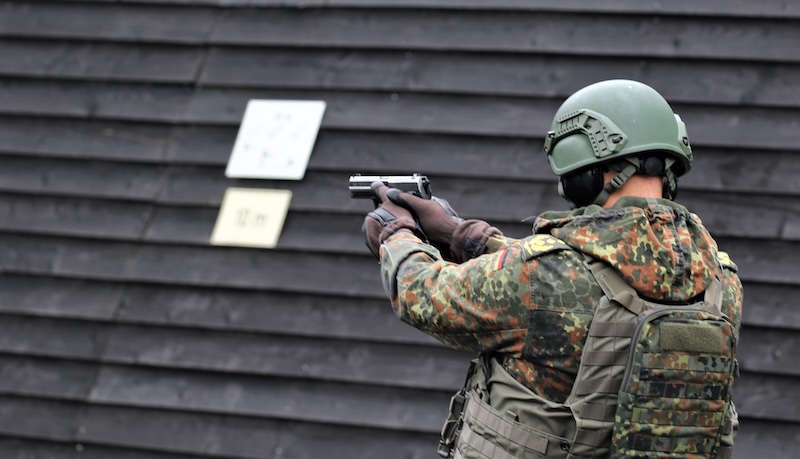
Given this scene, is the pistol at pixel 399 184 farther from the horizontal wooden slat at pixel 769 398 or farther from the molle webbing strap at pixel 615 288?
the horizontal wooden slat at pixel 769 398

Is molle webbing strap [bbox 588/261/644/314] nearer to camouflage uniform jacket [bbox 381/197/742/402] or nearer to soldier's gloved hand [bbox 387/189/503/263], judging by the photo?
camouflage uniform jacket [bbox 381/197/742/402]

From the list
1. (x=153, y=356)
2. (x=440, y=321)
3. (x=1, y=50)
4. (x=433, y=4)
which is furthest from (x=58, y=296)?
(x=440, y=321)

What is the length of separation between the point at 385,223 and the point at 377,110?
1756 mm

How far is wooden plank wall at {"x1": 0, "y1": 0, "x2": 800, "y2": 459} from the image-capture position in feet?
11.4

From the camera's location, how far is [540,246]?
195 cm

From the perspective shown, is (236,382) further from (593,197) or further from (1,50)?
(593,197)

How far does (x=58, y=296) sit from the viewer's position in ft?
13.5

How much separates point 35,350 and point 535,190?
2205 mm

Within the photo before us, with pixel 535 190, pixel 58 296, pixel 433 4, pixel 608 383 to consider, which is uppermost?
pixel 433 4

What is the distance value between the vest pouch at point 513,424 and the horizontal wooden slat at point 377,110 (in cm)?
180

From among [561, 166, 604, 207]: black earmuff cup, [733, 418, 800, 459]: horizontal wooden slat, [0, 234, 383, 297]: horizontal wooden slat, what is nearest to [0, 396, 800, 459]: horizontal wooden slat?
[0, 234, 383, 297]: horizontal wooden slat

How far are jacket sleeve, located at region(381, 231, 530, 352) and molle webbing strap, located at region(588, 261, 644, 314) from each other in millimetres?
148

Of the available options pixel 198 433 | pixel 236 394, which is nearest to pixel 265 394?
pixel 236 394

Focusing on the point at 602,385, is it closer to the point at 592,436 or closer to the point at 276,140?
the point at 592,436
